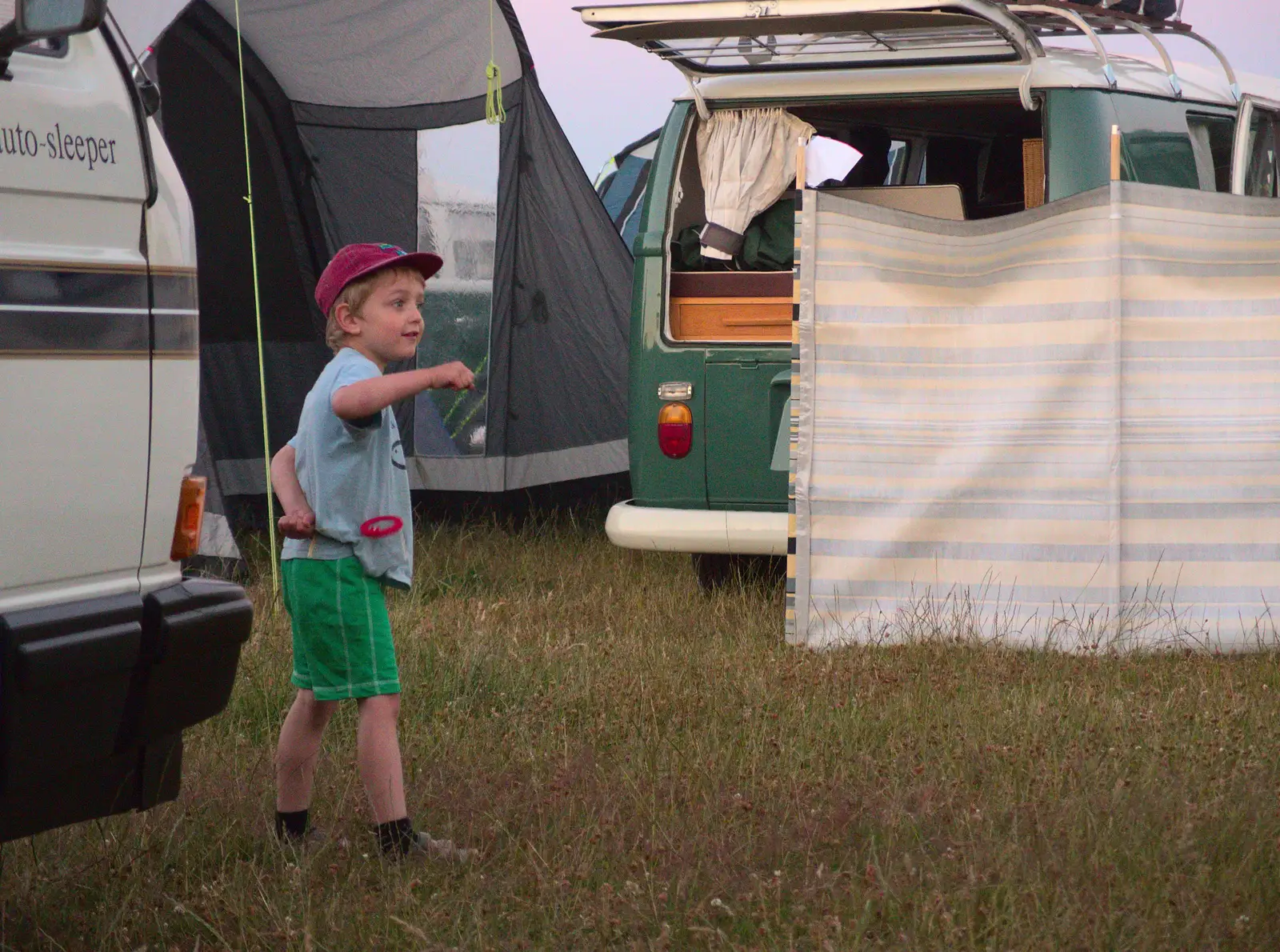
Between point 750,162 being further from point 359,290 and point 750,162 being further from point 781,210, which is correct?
point 359,290

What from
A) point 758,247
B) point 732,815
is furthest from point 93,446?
point 758,247

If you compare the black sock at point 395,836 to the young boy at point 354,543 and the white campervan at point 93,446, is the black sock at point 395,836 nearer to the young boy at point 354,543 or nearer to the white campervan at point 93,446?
the young boy at point 354,543

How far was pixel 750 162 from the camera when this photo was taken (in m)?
6.51

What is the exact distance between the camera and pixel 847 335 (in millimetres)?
5648

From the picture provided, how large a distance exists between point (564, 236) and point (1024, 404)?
3535mm

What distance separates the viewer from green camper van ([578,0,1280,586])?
20.1ft

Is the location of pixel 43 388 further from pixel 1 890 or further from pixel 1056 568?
pixel 1056 568

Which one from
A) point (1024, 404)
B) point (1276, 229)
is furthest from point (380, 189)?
point (1276, 229)

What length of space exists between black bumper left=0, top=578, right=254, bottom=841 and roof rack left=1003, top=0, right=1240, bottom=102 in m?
4.14

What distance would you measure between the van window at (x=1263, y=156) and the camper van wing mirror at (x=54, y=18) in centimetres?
549

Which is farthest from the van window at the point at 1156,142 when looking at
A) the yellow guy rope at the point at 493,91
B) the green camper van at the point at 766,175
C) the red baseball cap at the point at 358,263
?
the red baseball cap at the point at 358,263

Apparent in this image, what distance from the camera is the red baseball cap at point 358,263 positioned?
3.42 metres

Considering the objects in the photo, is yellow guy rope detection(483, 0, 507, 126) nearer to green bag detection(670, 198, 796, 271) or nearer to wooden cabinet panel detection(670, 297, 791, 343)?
green bag detection(670, 198, 796, 271)

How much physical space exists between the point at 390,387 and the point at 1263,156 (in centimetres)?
516
